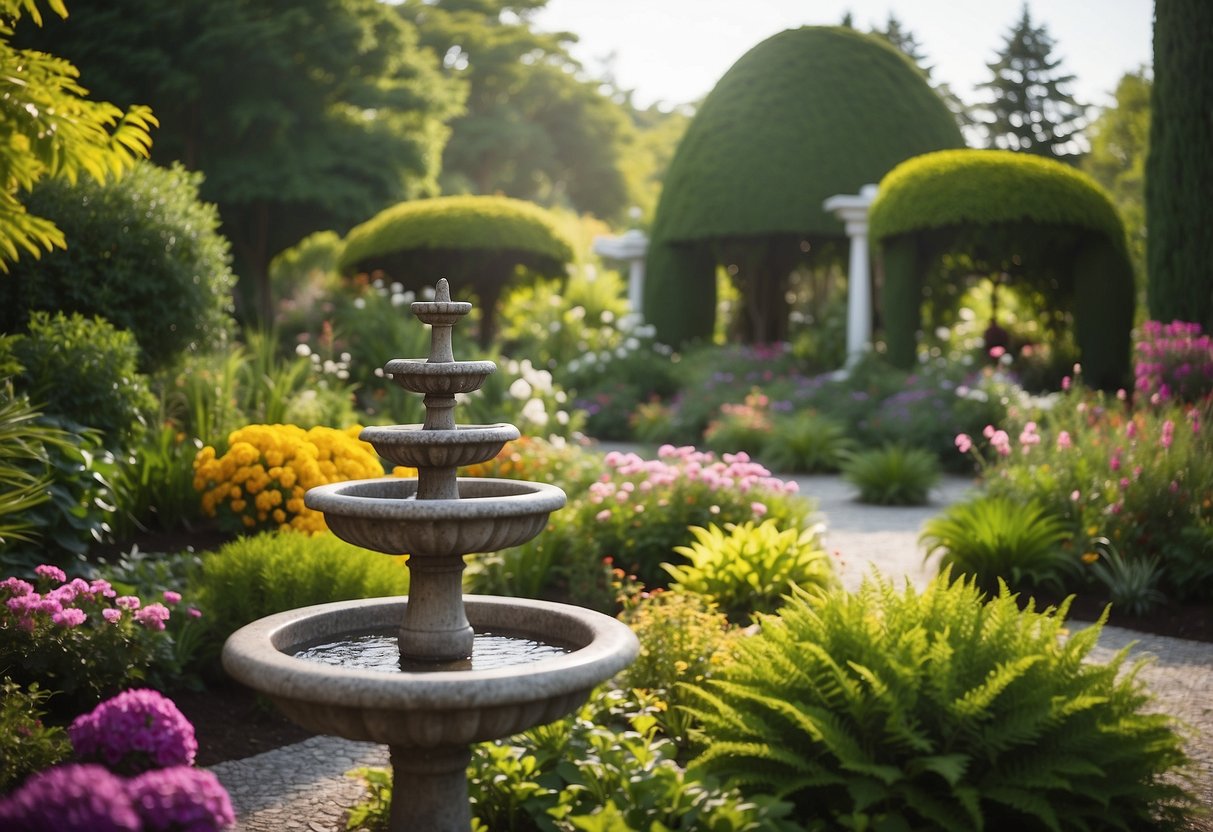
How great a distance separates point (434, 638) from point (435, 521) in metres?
0.56

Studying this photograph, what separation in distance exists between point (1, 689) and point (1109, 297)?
14.6m

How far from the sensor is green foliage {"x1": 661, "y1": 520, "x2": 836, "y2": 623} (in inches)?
239

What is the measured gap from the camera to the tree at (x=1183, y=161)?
39.2 ft

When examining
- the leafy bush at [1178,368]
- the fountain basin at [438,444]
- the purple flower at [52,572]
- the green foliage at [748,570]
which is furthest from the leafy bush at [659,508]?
the leafy bush at [1178,368]

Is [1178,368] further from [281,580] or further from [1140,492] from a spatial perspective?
[281,580]

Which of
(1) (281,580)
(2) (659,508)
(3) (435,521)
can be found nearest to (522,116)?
(2) (659,508)

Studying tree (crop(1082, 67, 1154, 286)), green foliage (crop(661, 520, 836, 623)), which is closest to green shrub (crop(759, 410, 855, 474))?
green foliage (crop(661, 520, 836, 623))

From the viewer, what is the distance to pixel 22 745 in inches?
138

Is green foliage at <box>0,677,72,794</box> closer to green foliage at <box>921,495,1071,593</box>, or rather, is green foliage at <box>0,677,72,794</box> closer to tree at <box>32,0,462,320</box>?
green foliage at <box>921,495,1071,593</box>

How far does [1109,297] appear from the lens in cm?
1484

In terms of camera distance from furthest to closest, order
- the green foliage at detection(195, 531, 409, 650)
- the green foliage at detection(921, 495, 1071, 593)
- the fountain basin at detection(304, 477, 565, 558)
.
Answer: the green foliage at detection(921, 495, 1071, 593), the green foliage at detection(195, 531, 409, 650), the fountain basin at detection(304, 477, 565, 558)

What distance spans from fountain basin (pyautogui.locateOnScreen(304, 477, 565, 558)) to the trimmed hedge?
16.6 metres

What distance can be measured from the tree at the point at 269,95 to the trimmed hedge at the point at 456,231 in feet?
4.08

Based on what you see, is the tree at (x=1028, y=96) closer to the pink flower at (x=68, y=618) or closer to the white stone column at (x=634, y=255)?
the white stone column at (x=634, y=255)
